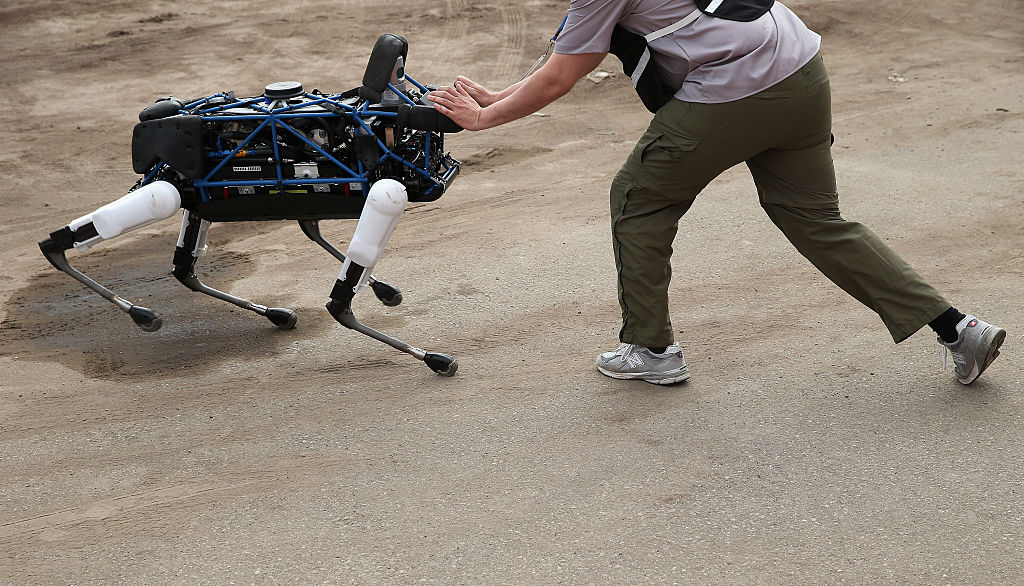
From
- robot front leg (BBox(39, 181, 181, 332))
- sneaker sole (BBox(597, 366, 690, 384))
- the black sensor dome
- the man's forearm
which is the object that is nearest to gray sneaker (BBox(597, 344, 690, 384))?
sneaker sole (BBox(597, 366, 690, 384))

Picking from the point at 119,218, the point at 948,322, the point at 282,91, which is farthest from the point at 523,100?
the point at 948,322

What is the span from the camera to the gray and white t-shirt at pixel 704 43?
10.7 ft

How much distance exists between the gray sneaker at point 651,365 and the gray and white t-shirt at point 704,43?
109 cm

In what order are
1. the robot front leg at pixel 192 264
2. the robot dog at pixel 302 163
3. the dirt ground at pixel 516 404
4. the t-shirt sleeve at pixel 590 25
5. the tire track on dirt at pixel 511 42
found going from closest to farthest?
the dirt ground at pixel 516 404
the t-shirt sleeve at pixel 590 25
the robot dog at pixel 302 163
the robot front leg at pixel 192 264
the tire track on dirt at pixel 511 42

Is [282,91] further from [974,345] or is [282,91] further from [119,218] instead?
[974,345]

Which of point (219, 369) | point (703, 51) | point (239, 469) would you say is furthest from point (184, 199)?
point (703, 51)

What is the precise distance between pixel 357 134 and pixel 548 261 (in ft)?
5.85

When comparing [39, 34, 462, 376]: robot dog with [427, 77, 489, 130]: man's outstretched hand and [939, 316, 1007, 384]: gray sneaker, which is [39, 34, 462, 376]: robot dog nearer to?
[427, 77, 489, 130]: man's outstretched hand

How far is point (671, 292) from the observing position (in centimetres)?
488

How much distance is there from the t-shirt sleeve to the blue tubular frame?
0.73 metres

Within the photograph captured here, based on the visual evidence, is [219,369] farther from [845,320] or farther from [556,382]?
[845,320]

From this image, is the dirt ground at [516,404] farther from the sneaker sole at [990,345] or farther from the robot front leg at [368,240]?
the robot front leg at [368,240]

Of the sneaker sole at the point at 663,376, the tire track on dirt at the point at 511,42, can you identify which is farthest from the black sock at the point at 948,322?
the tire track on dirt at the point at 511,42

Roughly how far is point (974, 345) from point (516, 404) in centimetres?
176
